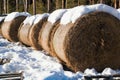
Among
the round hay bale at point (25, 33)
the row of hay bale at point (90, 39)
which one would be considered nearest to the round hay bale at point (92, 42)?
the row of hay bale at point (90, 39)

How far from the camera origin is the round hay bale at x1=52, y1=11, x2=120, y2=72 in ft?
35.7

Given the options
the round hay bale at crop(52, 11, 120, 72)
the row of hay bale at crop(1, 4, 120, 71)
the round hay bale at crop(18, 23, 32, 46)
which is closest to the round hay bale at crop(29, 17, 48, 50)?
the round hay bale at crop(18, 23, 32, 46)

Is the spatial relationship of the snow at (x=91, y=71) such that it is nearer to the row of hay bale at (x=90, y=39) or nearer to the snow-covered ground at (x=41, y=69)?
the snow-covered ground at (x=41, y=69)

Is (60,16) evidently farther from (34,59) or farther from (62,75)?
(62,75)

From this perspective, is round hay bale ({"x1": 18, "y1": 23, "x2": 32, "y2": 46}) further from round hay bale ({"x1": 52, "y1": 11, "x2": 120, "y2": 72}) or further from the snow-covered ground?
round hay bale ({"x1": 52, "y1": 11, "x2": 120, "y2": 72})

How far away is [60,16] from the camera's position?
13.6m

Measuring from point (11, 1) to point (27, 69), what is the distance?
55704 millimetres

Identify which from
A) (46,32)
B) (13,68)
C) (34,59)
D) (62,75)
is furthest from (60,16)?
(62,75)

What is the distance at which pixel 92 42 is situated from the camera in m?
11.0

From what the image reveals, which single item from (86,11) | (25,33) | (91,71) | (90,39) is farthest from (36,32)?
(91,71)

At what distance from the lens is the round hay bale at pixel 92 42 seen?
429 inches

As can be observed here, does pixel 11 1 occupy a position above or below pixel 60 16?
below

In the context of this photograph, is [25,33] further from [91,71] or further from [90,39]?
[91,71]

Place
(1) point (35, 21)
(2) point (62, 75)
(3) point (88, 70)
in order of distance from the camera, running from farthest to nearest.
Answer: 1. (1) point (35, 21)
2. (3) point (88, 70)
3. (2) point (62, 75)
